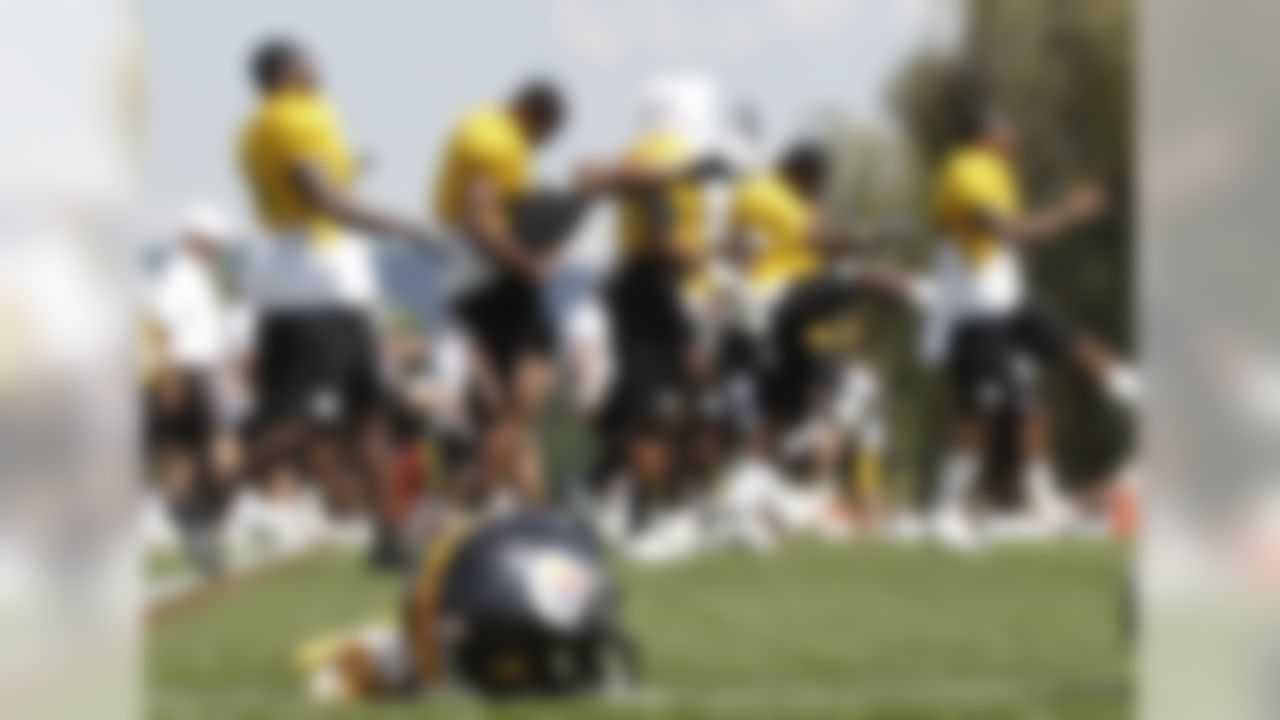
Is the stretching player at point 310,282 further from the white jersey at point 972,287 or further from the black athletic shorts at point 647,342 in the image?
the white jersey at point 972,287

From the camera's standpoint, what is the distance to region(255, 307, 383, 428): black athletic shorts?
21.6 ft

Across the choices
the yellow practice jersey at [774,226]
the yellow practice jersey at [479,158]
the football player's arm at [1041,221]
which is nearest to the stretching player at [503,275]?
the yellow practice jersey at [479,158]

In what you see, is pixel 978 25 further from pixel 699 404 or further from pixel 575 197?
pixel 575 197

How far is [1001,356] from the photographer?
862 centimetres

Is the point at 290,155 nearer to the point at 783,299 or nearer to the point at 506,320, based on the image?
the point at 506,320

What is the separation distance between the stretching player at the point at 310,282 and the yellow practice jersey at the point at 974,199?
2.47 meters

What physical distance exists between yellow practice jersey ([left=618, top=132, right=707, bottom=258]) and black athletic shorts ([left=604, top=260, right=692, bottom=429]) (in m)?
0.09

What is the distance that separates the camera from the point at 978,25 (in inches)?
1010

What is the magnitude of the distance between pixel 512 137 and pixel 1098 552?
10.5ft

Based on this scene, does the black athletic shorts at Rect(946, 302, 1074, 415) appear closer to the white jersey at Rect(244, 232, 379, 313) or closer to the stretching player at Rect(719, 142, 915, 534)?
the stretching player at Rect(719, 142, 915, 534)

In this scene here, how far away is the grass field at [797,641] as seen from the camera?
378cm

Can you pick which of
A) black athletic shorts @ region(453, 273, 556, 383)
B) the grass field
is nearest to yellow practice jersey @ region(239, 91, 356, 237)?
black athletic shorts @ region(453, 273, 556, 383)

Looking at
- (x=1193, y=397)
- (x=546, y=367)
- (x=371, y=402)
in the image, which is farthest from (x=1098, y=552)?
(x=1193, y=397)

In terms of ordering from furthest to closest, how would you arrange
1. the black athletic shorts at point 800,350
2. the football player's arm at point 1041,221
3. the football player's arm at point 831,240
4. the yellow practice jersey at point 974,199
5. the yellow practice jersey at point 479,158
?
1. the black athletic shorts at point 800,350
2. the football player's arm at point 831,240
3. the yellow practice jersey at point 974,199
4. the football player's arm at point 1041,221
5. the yellow practice jersey at point 479,158
